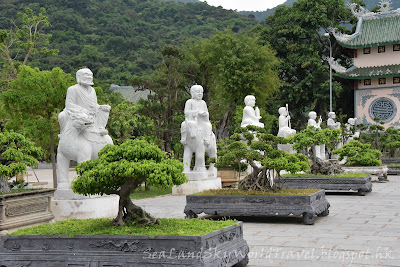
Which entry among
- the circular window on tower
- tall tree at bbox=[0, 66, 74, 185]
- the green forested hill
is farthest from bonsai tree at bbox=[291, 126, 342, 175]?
the green forested hill

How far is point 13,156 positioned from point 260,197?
4.25 metres

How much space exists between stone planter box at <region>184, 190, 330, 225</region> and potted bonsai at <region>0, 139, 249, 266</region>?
3289 mm

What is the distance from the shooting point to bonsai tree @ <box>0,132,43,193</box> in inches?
303

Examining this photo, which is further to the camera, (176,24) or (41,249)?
(176,24)

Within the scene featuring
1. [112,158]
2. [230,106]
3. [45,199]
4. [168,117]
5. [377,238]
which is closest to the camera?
[112,158]

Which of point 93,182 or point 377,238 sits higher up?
point 93,182

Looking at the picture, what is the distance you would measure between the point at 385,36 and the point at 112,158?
1309 inches

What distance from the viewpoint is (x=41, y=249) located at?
5398 millimetres

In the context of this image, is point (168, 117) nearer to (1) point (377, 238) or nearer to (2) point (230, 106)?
(2) point (230, 106)

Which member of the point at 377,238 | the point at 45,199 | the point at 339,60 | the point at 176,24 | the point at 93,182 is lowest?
the point at 377,238

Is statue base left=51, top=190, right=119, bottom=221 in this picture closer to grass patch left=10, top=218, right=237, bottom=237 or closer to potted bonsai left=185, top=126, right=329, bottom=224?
potted bonsai left=185, top=126, right=329, bottom=224

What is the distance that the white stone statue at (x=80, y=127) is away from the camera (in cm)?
867

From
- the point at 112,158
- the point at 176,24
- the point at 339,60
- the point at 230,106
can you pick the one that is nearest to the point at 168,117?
the point at 230,106

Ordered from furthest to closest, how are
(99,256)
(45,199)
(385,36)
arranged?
(385,36)
(45,199)
(99,256)
